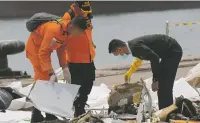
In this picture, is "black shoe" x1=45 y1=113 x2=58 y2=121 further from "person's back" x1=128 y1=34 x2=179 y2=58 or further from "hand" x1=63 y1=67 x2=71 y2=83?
"person's back" x1=128 y1=34 x2=179 y2=58

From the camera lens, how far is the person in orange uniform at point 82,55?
5809 millimetres

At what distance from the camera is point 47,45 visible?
5426 millimetres

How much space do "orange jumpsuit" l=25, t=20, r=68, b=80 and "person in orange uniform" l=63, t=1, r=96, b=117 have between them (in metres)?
0.14

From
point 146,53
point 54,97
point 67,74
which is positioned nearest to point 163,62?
point 146,53

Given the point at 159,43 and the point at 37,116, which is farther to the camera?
the point at 159,43

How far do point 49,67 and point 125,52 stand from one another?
869 millimetres

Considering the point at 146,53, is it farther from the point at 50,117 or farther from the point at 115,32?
the point at 115,32

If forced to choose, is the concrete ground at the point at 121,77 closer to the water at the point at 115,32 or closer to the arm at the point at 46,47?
the water at the point at 115,32

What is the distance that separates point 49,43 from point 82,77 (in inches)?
27.1

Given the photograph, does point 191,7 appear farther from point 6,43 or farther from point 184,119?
point 184,119

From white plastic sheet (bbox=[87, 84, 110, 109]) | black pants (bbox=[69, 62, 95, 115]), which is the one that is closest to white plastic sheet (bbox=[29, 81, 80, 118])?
black pants (bbox=[69, 62, 95, 115])

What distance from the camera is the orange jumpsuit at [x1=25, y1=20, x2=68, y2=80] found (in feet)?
17.9

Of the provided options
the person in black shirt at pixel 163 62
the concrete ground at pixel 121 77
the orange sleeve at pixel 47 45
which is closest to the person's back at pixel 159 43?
the person in black shirt at pixel 163 62

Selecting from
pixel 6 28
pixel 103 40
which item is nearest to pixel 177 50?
pixel 103 40
